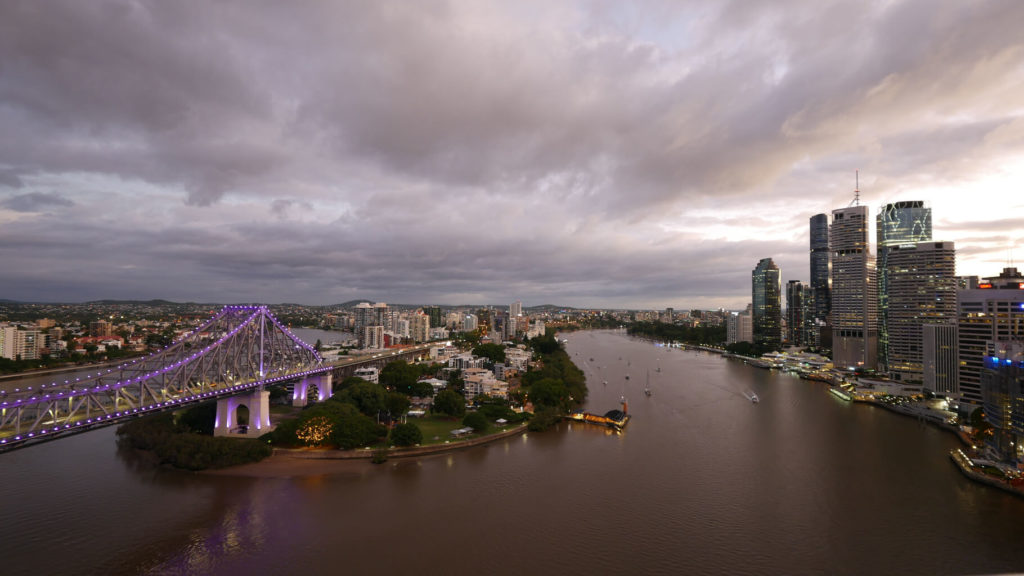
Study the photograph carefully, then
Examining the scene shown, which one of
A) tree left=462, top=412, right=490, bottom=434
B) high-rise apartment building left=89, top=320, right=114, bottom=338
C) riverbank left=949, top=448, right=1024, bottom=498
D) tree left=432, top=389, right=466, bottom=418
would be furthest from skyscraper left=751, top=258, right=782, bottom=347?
high-rise apartment building left=89, top=320, right=114, bottom=338

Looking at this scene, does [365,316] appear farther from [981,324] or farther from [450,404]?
[981,324]

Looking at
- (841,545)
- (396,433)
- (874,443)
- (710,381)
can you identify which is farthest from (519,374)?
(841,545)

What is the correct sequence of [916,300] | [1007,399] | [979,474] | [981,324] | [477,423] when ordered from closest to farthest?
[979,474], [1007,399], [477,423], [981,324], [916,300]

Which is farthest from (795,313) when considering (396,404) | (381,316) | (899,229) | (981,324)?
(396,404)

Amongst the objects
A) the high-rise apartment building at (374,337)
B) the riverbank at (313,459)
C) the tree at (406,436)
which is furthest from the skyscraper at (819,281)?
the tree at (406,436)

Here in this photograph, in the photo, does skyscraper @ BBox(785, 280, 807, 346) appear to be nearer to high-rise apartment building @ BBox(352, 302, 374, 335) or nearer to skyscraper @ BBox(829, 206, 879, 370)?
skyscraper @ BBox(829, 206, 879, 370)

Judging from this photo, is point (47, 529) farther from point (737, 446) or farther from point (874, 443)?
point (874, 443)

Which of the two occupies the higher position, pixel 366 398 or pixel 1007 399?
pixel 1007 399
